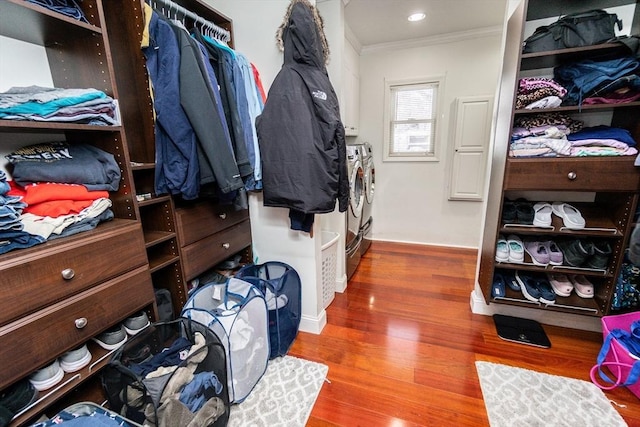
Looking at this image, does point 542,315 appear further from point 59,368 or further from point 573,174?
point 59,368

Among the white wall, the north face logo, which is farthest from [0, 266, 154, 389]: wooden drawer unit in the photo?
the white wall

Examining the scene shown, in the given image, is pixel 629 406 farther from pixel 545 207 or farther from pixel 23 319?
pixel 23 319

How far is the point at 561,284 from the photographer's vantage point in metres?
1.75

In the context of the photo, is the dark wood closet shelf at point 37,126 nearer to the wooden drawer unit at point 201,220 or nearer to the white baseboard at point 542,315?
the wooden drawer unit at point 201,220

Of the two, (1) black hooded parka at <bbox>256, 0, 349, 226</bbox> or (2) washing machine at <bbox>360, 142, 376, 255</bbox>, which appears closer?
(1) black hooded parka at <bbox>256, 0, 349, 226</bbox>

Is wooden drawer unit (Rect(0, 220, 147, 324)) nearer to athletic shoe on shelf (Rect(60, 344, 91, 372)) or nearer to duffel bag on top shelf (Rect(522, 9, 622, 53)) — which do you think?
athletic shoe on shelf (Rect(60, 344, 91, 372))

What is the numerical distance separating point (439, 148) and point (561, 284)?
188 cm

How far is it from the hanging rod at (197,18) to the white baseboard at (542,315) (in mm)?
2422

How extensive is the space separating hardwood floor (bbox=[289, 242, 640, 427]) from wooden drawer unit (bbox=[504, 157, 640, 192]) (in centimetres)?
98

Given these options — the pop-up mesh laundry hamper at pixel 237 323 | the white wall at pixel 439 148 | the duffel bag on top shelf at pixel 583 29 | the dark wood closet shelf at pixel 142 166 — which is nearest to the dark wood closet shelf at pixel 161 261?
the pop-up mesh laundry hamper at pixel 237 323

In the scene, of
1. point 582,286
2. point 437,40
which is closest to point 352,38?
point 437,40

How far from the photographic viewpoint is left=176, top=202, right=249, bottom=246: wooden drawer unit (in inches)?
54.7

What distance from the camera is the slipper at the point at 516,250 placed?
1.75 metres

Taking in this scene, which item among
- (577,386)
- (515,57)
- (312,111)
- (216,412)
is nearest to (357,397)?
(216,412)
